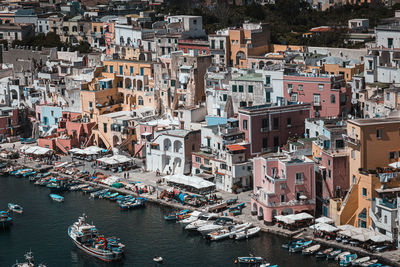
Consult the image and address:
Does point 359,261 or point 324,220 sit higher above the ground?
point 324,220

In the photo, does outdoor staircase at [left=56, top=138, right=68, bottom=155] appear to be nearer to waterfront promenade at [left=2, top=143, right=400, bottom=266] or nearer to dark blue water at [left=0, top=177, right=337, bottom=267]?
waterfront promenade at [left=2, top=143, right=400, bottom=266]

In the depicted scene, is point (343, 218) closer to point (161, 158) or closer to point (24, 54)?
point (161, 158)

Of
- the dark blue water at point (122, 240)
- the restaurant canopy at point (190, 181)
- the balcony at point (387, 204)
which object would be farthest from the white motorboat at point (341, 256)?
the restaurant canopy at point (190, 181)

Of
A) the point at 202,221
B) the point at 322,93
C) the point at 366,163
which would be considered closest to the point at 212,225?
the point at 202,221

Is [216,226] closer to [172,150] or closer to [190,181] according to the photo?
[190,181]

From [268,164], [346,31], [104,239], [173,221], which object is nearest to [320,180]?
[268,164]

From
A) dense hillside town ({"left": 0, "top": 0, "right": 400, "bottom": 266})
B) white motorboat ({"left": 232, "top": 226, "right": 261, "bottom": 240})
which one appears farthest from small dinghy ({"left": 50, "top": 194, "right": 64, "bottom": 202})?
white motorboat ({"left": 232, "top": 226, "right": 261, "bottom": 240})
